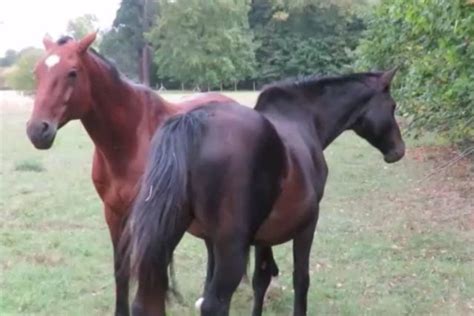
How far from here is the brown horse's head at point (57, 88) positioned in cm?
343

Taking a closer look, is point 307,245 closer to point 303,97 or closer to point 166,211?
point 303,97

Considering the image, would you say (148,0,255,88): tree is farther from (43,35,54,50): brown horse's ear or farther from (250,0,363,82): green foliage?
(43,35,54,50): brown horse's ear

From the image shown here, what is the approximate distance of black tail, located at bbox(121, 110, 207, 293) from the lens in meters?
2.93

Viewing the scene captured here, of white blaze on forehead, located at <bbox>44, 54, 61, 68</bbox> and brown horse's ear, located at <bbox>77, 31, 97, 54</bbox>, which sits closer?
white blaze on forehead, located at <bbox>44, 54, 61, 68</bbox>

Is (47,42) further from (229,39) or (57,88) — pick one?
(229,39)

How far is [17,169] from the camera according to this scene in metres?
11.9

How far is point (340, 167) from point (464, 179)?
2.58m

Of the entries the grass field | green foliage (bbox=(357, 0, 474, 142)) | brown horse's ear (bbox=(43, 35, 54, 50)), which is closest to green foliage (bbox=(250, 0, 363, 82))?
green foliage (bbox=(357, 0, 474, 142))

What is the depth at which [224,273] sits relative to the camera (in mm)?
3049

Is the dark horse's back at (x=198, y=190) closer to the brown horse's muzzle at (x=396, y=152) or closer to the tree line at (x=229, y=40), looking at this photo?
the brown horse's muzzle at (x=396, y=152)

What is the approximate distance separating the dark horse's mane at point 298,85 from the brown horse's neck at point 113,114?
79 cm

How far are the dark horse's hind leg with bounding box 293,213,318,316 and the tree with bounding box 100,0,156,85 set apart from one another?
1710 inches

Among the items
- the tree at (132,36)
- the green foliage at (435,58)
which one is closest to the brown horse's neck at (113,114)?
the green foliage at (435,58)

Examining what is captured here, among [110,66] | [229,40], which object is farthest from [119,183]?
[229,40]
